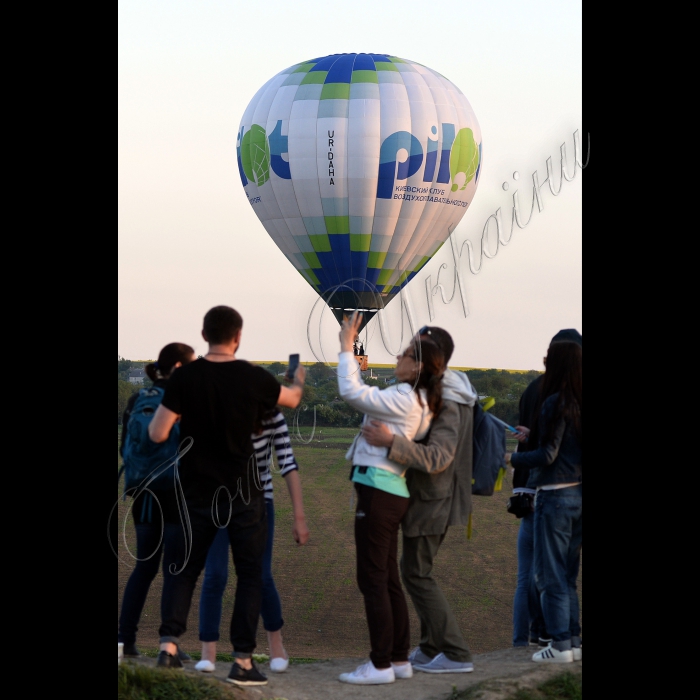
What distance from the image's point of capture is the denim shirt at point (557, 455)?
434 cm

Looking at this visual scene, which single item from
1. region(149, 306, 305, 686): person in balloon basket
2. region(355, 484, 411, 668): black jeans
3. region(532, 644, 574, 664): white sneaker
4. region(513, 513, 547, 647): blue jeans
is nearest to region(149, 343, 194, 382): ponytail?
region(149, 306, 305, 686): person in balloon basket

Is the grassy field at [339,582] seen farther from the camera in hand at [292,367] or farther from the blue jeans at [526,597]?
the blue jeans at [526,597]

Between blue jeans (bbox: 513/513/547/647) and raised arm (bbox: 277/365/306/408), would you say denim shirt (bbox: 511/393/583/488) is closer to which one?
blue jeans (bbox: 513/513/547/647)

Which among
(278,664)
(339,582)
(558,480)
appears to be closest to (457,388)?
(558,480)

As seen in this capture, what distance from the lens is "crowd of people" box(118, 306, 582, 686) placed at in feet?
12.9

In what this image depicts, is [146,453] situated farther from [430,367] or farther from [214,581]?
[430,367]

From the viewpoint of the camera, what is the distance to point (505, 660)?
468 cm

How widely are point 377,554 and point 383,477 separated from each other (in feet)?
1.06

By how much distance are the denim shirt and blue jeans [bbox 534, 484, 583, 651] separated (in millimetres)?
64

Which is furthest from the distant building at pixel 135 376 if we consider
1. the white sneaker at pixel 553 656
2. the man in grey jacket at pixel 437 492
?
the white sneaker at pixel 553 656

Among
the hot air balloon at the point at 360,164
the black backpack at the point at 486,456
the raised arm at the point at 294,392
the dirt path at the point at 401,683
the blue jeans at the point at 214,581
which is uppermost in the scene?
the hot air balloon at the point at 360,164

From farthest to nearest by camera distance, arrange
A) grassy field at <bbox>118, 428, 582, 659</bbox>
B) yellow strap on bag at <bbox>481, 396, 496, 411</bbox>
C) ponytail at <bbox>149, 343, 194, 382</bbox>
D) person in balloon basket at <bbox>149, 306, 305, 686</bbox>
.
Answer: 1. grassy field at <bbox>118, 428, 582, 659</bbox>
2. yellow strap on bag at <bbox>481, 396, 496, 411</bbox>
3. ponytail at <bbox>149, 343, 194, 382</bbox>
4. person in balloon basket at <bbox>149, 306, 305, 686</bbox>

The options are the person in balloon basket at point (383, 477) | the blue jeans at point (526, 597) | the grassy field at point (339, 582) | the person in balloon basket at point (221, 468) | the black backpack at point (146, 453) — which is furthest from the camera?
the grassy field at point (339, 582)
